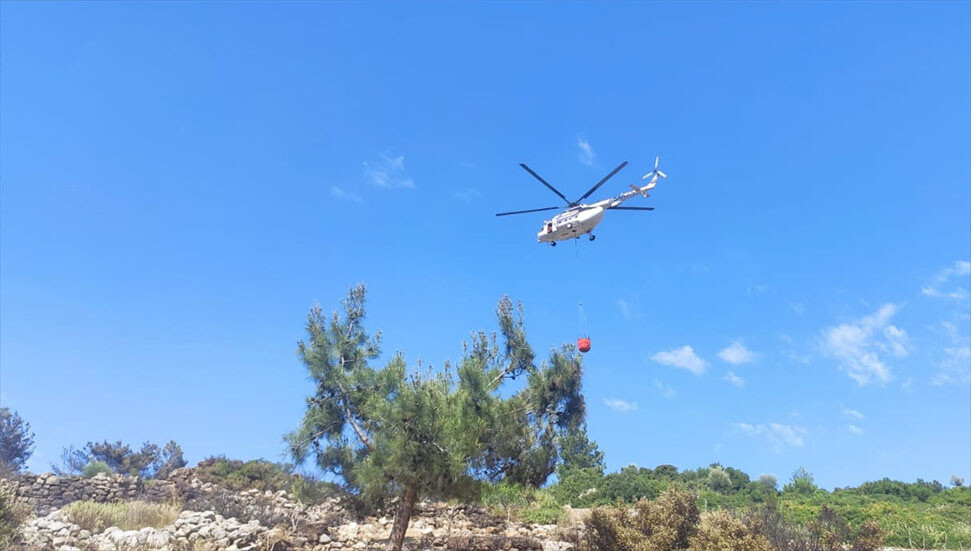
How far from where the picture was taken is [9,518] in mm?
13312

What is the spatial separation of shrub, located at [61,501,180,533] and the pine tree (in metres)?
7.10

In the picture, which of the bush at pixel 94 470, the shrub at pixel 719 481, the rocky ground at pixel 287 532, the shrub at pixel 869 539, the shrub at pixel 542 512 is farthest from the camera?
the shrub at pixel 719 481

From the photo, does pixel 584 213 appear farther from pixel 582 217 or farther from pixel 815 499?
pixel 815 499

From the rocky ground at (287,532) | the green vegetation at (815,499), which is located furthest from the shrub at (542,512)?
the green vegetation at (815,499)

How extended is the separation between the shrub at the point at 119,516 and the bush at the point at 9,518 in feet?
12.0

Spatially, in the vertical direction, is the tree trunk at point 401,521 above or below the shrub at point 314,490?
below

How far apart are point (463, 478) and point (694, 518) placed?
539 centimetres

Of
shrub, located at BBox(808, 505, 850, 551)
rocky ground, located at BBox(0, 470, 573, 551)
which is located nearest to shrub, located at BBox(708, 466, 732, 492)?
shrub, located at BBox(808, 505, 850, 551)

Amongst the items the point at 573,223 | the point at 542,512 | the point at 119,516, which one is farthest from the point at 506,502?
the point at 119,516

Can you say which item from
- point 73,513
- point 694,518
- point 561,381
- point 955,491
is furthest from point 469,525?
point 955,491

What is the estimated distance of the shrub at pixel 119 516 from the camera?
17.4 meters

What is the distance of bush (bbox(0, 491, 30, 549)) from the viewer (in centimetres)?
1284

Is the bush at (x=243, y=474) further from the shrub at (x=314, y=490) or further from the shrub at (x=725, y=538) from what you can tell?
the shrub at (x=725, y=538)

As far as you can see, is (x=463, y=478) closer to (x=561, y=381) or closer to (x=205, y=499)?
(x=561, y=381)
